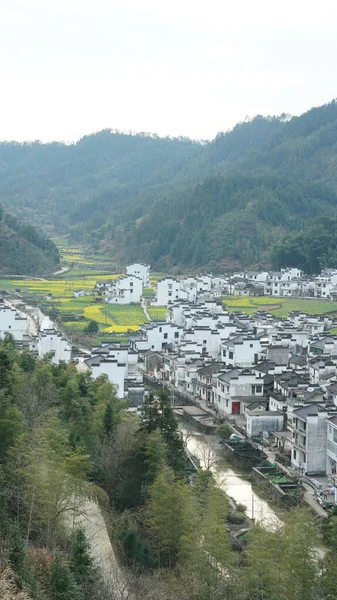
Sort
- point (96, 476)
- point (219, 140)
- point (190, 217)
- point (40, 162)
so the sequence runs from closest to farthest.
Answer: point (96, 476)
point (190, 217)
point (219, 140)
point (40, 162)

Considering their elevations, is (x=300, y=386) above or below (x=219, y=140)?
below

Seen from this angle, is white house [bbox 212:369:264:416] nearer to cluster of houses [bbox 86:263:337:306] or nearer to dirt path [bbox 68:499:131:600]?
dirt path [bbox 68:499:131:600]

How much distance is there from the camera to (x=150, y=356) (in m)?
25.1

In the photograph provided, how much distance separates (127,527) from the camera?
1077cm

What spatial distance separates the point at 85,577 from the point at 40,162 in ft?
413

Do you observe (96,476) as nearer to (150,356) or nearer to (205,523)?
(205,523)

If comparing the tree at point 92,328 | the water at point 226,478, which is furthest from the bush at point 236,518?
the tree at point 92,328

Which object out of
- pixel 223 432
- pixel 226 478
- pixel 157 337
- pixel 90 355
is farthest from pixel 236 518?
pixel 157 337

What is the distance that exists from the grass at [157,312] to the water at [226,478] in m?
14.6

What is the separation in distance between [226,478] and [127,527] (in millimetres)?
4681

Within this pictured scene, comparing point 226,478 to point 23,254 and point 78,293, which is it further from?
point 23,254

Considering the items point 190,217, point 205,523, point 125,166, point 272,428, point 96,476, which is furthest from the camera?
point 125,166

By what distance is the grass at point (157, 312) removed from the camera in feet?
110

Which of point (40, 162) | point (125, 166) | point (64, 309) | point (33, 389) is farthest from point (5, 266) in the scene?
point (40, 162)
